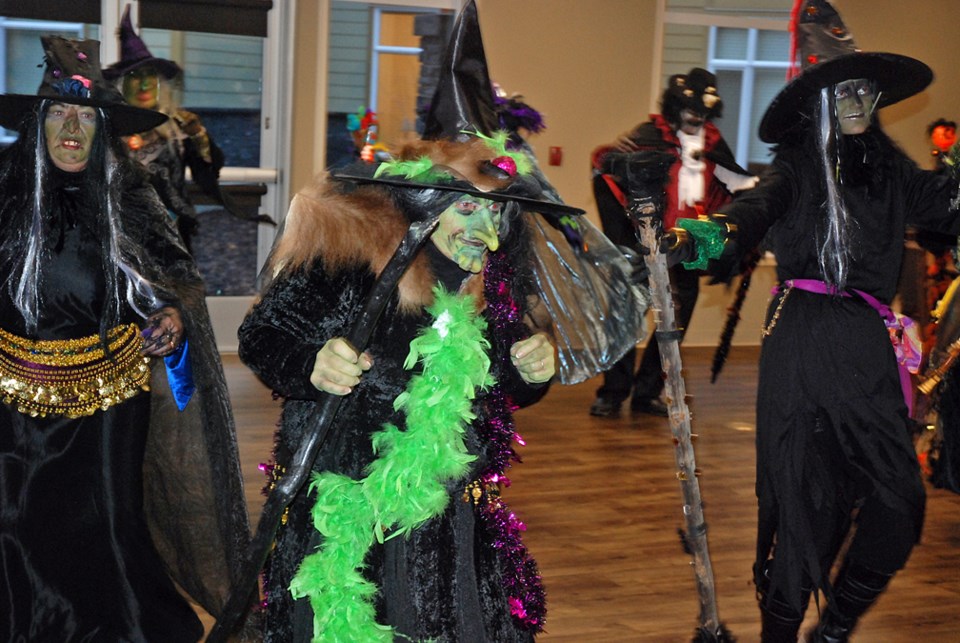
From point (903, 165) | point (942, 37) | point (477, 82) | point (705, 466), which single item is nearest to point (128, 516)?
point (477, 82)

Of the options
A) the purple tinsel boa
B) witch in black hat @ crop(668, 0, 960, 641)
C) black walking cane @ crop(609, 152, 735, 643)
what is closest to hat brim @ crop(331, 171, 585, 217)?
the purple tinsel boa

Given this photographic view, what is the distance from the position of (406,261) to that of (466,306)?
359mm

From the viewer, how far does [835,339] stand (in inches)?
135

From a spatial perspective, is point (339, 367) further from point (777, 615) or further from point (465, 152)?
point (777, 615)

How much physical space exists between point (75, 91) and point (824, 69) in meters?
2.01

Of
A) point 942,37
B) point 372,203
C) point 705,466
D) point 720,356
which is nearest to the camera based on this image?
point 372,203

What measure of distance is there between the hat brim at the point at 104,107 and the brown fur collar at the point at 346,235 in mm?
1156

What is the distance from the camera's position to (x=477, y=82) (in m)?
2.61

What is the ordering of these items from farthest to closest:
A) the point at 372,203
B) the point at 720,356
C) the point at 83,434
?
the point at 720,356 → the point at 83,434 → the point at 372,203

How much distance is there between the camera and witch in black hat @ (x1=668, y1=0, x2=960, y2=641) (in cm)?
340

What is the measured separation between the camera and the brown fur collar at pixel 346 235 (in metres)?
2.45

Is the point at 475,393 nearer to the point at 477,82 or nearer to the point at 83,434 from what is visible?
the point at 477,82

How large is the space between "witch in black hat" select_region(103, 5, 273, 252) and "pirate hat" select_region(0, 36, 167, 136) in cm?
191

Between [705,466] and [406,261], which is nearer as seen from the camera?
[406,261]
